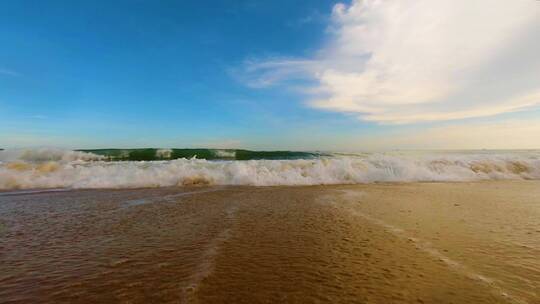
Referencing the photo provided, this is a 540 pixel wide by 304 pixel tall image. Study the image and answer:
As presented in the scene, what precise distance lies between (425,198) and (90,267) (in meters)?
7.63

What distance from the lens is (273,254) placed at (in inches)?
145

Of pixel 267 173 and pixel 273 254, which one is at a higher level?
pixel 267 173

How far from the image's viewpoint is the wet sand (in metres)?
2.68

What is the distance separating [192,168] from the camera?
44.2 ft

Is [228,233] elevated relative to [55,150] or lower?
lower

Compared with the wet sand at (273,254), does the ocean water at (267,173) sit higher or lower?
higher

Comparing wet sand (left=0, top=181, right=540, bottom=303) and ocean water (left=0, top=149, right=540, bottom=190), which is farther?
ocean water (left=0, top=149, right=540, bottom=190)

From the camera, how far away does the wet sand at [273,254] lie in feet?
8.78

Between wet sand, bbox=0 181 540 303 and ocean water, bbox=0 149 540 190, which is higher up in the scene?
ocean water, bbox=0 149 540 190

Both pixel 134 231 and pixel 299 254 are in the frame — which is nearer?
pixel 299 254

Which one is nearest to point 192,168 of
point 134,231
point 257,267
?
point 134,231

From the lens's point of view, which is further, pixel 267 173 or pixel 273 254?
pixel 267 173

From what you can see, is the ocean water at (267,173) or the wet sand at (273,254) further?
the ocean water at (267,173)

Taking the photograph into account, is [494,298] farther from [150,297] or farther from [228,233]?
[228,233]
